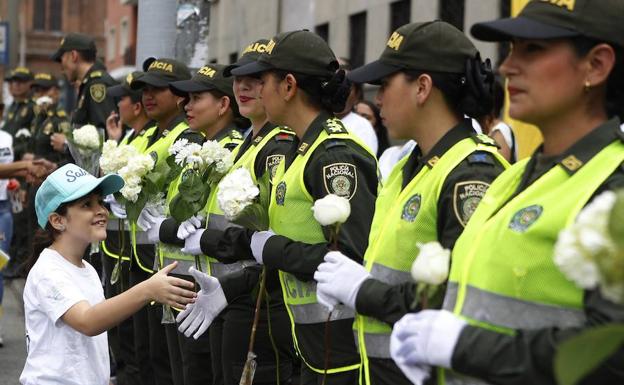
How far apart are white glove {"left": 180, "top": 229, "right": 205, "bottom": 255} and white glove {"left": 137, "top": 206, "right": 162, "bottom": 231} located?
0.66 meters

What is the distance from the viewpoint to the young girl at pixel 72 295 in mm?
4656

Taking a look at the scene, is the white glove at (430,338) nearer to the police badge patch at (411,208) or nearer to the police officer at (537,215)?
the police officer at (537,215)

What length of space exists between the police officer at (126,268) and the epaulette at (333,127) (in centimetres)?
246

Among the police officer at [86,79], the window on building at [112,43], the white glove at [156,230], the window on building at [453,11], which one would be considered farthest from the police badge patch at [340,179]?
the window on building at [112,43]

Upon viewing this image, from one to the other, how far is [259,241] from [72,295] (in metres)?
0.79

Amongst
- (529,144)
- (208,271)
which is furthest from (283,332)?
(529,144)

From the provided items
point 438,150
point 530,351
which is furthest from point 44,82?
point 530,351

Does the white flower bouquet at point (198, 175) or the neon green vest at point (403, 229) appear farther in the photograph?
the white flower bouquet at point (198, 175)

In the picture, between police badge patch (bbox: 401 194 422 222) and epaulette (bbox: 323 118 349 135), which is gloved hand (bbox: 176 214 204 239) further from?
police badge patch (bbox: 401 194 422 222)

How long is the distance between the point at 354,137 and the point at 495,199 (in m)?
1.73

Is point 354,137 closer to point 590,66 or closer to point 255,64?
point 255,64

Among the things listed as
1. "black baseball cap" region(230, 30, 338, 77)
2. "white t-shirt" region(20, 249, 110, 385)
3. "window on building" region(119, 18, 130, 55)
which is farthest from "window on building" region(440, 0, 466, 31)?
"window on building" region(119, 18, 130, 55)

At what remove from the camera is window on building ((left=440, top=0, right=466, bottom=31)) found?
16.0m

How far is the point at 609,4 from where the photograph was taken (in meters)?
2.92
